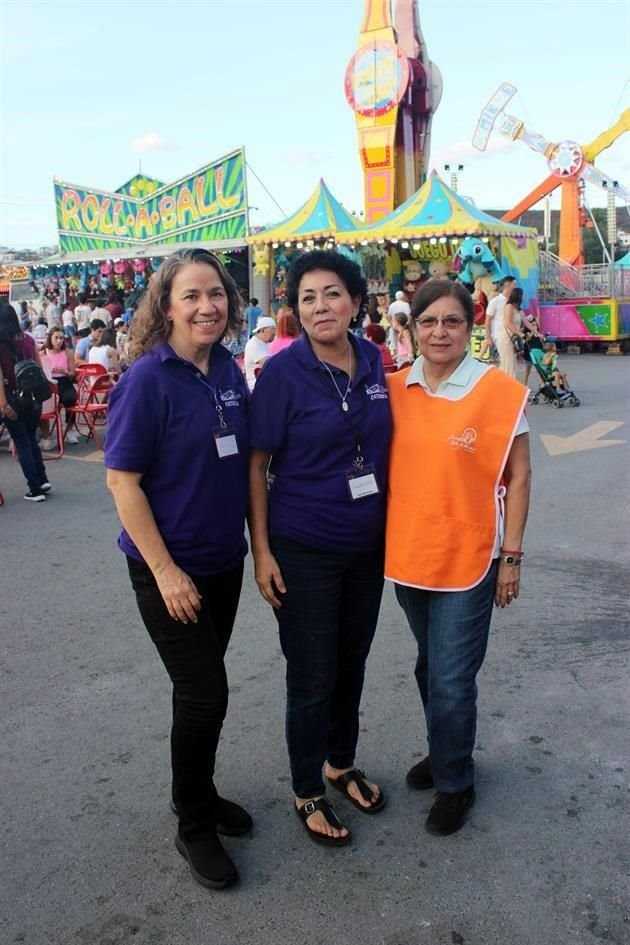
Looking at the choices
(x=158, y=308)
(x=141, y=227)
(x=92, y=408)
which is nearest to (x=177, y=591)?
(x=158, y=308)

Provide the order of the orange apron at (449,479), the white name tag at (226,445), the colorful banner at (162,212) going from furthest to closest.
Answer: the colorful banner at (162,212) < the orange apron at (449,479) < the white name tag at (226,445)

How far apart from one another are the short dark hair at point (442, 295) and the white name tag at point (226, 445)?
2.25 ft

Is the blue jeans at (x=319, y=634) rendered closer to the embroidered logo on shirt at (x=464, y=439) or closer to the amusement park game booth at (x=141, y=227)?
the embroidered logo on shirt at (x=464, y=439)

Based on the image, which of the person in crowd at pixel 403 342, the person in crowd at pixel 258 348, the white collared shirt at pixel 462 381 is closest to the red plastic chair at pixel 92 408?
the person in crowd at pixel 258 348

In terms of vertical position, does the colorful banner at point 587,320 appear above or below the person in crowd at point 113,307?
below

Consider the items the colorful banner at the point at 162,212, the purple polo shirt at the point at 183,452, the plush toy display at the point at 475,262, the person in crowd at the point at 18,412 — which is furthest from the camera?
the colorful banner at the point at 162,212

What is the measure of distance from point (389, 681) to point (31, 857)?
5.36 ft

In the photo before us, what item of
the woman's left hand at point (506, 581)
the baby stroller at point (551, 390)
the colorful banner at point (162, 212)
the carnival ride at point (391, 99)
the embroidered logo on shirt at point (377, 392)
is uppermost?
the carnival ride at point (391, 99)

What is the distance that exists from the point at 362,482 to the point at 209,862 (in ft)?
3.93

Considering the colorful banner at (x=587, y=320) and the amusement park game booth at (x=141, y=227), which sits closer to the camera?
the colorful banner at (x=587, y=320)

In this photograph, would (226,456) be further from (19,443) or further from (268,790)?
(19,443)

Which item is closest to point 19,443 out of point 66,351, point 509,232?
point 66,351

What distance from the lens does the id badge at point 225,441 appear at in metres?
2.20

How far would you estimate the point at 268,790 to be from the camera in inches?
108
